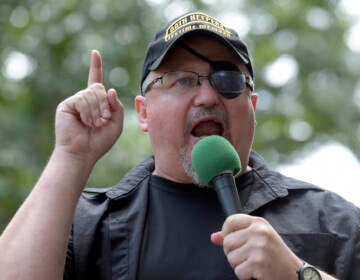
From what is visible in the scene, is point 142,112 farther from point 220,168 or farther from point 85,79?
point 85,79

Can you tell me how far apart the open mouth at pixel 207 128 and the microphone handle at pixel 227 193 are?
578 mm

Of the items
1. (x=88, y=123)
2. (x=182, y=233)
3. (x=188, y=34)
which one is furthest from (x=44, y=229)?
(x=188, y=34)

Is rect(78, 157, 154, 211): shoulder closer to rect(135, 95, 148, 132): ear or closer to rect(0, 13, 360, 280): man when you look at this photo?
rect(0, 13, 360, 280): man

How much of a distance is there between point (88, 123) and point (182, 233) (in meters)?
0.60

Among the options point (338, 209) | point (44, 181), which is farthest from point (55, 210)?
point (338, 209)

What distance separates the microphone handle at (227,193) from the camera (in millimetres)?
2334

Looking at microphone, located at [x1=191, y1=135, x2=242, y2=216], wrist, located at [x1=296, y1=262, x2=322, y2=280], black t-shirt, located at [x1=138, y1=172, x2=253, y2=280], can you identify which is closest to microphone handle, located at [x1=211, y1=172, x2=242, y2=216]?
microphone, located at [x1=191, y1=135, x2=242, y2=216]

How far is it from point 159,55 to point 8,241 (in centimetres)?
106

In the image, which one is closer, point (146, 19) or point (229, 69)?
point (229, 69)

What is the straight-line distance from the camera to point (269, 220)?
2.99m

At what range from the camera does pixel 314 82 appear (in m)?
12.1

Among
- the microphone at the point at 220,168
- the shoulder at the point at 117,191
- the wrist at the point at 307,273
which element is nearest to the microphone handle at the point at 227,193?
the microphone at the point at 220,168

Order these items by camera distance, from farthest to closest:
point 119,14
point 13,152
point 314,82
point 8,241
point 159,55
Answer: point 314,82
point 119,14
point 13,152
point 159,55
point 8,241

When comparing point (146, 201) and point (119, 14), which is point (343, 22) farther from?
point (146, 201)
